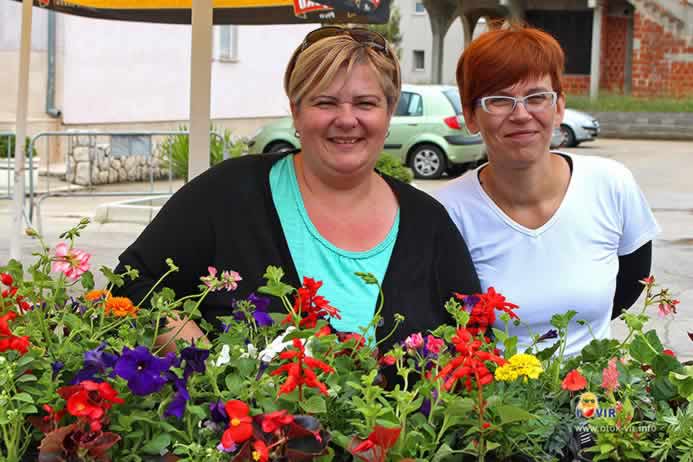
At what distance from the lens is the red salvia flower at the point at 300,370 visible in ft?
5.46

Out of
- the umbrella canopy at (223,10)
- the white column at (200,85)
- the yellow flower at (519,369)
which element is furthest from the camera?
the umbrella canopy at (223,10)

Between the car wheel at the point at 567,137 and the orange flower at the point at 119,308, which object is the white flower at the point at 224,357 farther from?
the car wheel at the point at 567,137

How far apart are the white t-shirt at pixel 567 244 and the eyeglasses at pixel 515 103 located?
0.82ft

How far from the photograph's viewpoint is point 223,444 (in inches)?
64.4

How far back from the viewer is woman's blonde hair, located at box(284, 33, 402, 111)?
2613 mm

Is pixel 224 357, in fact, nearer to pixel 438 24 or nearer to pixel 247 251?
pixel 247 251

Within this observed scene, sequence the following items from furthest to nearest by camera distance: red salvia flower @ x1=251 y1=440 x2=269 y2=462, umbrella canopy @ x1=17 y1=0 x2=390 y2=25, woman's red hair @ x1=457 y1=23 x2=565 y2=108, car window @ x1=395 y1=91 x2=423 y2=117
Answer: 1. car window @ x1=395 y1=91 x2=423 y2=117
2. umbrella canopy @ x1=17 y1=0 x2=390 y2=25
3. woman's red hair @ x1=457 y1=23 x2=565 y2=108
4. red salvia flower @ x1=251 y1=440 x2=269 y2=462

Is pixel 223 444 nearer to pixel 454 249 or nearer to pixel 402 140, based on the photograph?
pixel 454 249

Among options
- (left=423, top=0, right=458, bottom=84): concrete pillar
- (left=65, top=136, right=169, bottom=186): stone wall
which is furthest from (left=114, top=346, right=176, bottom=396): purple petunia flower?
(left=423, top=0, right=458, bottom=84): concrete pillar

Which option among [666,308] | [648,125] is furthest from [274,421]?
[648,125]

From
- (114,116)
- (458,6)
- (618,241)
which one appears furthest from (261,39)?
(618,241)

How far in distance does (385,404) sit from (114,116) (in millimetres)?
18041

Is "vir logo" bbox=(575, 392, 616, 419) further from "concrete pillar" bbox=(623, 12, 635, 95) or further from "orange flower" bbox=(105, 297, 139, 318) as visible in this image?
"concrete pillar" bbox=(623, 12, 635, 95)

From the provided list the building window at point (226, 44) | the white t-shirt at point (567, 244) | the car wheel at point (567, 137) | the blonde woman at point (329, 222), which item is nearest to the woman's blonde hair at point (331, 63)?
the blonde woman at point (329, 222)
